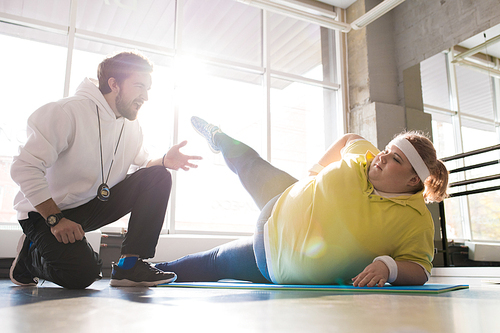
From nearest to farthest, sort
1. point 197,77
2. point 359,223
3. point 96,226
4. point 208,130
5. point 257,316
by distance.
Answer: point 257,316 < point 359,223 < point 96,226 < point 208,130 < point 197,77

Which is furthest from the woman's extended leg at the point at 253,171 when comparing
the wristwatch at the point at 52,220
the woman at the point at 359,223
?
the wristwatch at the point at 52,220

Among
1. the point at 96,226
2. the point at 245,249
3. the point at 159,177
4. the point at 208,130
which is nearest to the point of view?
the point at 245,249

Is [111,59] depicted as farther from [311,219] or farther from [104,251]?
[104,251]

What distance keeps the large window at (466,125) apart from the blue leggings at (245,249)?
251 cm

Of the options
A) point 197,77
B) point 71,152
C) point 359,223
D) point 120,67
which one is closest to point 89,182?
point 71,152

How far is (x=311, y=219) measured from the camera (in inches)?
52.7

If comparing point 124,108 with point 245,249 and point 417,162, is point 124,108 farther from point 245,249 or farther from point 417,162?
point 417,162

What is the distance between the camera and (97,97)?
5.89ft

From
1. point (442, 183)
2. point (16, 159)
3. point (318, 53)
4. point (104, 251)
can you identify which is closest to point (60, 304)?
point (16, 159)

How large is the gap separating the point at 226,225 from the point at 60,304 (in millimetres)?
3535

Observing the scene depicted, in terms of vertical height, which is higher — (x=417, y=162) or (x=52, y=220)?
(x=417, y=162)

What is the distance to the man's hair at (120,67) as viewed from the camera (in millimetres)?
1857

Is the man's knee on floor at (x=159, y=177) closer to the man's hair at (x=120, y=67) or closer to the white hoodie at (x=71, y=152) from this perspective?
the white hoodie at (x=71, y=152)

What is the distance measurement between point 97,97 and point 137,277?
87 centimetres
